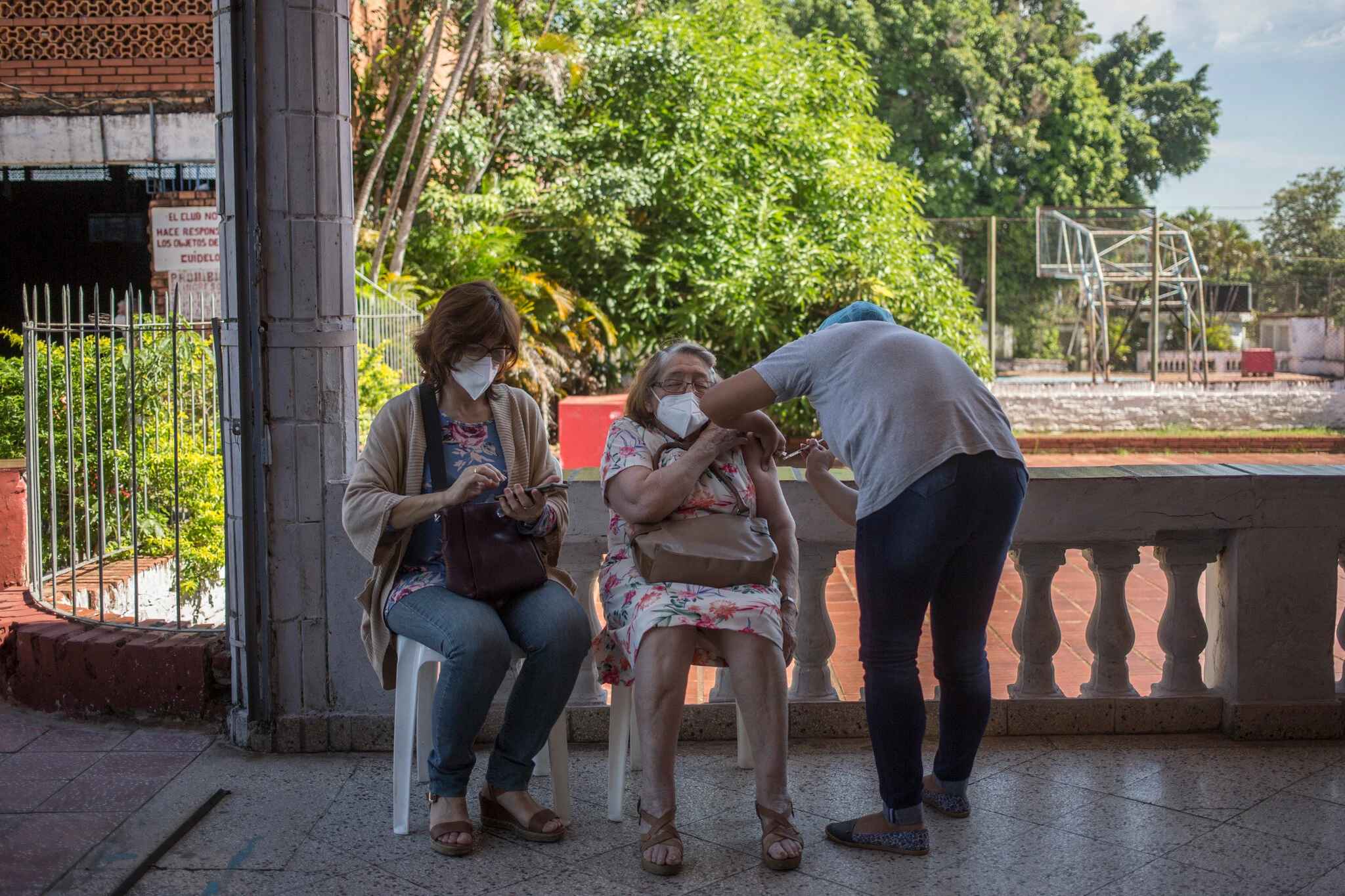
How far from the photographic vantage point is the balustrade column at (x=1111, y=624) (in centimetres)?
409

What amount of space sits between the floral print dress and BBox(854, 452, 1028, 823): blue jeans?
302mm

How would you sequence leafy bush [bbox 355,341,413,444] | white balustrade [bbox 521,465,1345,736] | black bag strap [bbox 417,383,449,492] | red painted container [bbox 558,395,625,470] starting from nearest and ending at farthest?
black bag strap [bbox 417,383,449,492] → white balustrade [bbox 521,465,1345,736] → leafy bush [bbox 355,341,413,444] → red painted container [bbox 558,395,625,470]

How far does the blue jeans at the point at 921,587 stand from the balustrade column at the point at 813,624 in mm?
777

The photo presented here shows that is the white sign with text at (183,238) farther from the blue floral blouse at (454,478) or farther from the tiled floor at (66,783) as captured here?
the blue floral blouse at (454,478)

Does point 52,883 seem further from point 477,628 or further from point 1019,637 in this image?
point 1019,637

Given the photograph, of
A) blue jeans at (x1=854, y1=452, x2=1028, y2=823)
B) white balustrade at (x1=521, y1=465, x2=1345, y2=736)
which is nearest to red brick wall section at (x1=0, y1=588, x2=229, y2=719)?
white balustrade at (x1=521, y1=465, x2=1345, y2=736)

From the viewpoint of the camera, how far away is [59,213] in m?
11.9

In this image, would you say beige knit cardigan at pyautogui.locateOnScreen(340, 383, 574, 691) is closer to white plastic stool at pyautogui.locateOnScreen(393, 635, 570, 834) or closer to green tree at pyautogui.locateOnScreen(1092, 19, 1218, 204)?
white plastic stool at pyautogui.locateOnScreen(393, 635, 570, 834)

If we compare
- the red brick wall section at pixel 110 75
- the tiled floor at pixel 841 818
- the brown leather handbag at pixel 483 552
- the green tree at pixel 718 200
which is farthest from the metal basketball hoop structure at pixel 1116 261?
the brown leather handbag at pixel 483 552

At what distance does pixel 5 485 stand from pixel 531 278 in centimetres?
911

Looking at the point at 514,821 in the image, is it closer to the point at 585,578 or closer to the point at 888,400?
the point at 585,578

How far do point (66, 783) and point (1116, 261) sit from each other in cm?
2591

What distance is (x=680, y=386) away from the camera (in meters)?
3.47

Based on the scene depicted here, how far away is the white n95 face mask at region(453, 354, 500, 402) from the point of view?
3439mm
